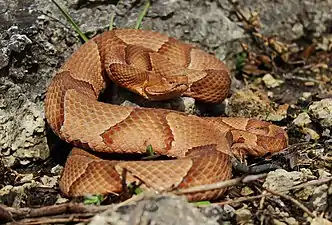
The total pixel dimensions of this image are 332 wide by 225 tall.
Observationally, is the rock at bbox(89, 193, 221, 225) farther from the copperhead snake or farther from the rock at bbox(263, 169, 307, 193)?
the rock at bbox(263, 169, 307, 193)

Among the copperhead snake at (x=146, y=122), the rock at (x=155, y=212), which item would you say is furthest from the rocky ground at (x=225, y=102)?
the copperhead snake at (x=146, y=122)

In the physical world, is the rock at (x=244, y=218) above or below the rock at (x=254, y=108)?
above

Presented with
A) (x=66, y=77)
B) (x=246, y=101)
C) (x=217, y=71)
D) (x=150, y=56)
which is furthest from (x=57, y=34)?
(x=246, y=101)

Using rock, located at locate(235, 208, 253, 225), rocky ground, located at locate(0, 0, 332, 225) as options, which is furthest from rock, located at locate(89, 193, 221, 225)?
rock, located at locate(235, 208, 253, 225)

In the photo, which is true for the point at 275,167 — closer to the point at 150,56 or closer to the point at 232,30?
the point at 150,56

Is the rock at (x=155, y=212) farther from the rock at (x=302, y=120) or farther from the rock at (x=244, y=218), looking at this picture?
the rock at (x=302, y=120)
